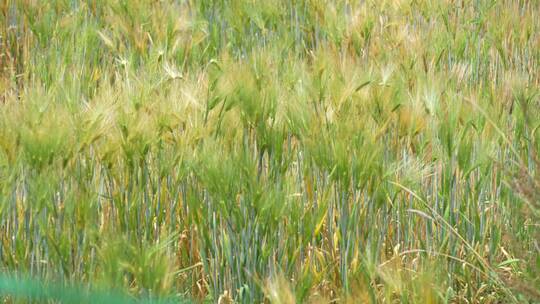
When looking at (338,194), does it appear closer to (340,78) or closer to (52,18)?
(340,78)

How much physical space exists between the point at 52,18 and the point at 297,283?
162cm

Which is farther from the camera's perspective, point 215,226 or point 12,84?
point 12,84

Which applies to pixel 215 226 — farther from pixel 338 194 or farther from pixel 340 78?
pixel 340 78

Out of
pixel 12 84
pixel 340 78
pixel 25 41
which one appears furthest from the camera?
pixel 25 41

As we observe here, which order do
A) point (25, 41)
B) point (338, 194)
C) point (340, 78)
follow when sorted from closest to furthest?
point (338, 194)
point (340, 78)
point (25, 41)

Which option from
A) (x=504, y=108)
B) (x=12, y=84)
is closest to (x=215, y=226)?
(x=504, y=108)

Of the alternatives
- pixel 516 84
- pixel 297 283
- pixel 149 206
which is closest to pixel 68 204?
pixel 149 206

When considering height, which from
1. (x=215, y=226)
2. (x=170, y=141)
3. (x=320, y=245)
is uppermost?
(x=170, y=141)

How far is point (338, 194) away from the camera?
180 centimetres

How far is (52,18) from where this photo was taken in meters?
2.99

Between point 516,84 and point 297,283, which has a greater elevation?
point 516,84

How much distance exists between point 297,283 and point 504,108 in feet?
2.40

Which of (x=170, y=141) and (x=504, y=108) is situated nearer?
(x=170, y=141)

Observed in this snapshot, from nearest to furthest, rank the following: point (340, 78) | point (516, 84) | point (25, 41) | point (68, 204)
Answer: point (68, 204)
point (340, 78)
point (516, 84)
point (25, 41)
